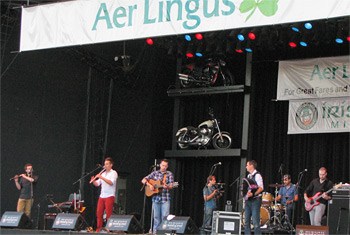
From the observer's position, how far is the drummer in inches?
554

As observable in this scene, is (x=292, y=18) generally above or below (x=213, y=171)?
above

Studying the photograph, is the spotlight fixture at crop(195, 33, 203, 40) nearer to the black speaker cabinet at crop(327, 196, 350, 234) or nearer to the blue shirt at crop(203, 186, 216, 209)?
the blue shirt at crop(203, 186, 216, 209)

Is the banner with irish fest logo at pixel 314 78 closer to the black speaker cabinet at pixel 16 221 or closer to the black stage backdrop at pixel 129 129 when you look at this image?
the black stage backdrop at pixel 129 129

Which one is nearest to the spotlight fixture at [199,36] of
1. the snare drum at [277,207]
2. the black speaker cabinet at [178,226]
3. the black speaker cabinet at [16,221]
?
the snare drum at [277,207]

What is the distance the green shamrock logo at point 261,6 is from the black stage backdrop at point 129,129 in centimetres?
566

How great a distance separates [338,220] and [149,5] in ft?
17.6

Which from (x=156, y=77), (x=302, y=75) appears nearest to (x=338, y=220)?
(x=302, y=75)

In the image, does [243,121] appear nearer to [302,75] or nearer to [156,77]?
[302,75]

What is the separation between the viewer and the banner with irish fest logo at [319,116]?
1409 cm

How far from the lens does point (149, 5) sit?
11.1m

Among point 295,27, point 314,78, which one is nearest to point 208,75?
point 314,78

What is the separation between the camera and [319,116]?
14.5 metres

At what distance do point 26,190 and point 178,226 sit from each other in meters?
4.69

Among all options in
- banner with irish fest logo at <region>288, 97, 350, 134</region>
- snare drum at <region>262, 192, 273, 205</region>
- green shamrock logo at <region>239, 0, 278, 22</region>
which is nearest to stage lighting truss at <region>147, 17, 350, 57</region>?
banner with irish fest logo at <region>288, 97, 350, 134</region>
